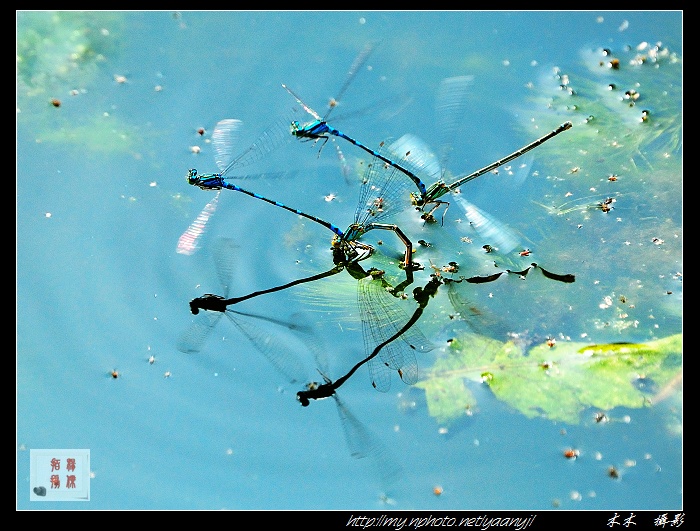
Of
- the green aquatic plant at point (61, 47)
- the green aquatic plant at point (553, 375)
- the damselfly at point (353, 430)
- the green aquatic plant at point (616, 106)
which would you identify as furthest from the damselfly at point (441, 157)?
the green aquatic plant at point (61, 47)

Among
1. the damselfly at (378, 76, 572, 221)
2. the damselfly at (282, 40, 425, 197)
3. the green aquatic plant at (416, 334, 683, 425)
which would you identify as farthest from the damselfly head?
the damselfly at (282, 40, 425, 197)

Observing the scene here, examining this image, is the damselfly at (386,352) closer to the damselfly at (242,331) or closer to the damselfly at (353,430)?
the damselfly at (353,430)

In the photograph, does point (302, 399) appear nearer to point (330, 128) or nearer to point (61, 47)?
point (330, 128)

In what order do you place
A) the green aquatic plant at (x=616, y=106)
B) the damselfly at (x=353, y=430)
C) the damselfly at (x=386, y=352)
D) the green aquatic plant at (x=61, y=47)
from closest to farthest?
1. the damselfly at (x=353, y=430)
2. the damselfly at (x=386, y=352)
3. the green aquatic plant at (x=616, y=106)
4. the green aquatic plant at (x=61, y=47)

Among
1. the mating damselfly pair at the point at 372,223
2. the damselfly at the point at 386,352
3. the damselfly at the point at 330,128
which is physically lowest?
the damselfly at the point at 386,352

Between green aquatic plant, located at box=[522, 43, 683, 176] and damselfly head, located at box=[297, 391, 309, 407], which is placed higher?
green aquatic plant, located at box=[522, 43, 683, 176]

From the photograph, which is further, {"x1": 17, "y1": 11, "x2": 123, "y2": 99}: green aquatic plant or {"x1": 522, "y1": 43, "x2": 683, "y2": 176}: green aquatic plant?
{"x1": 17, "y1": 11, "x2": 123, "y2": 99}: green aquatic plant

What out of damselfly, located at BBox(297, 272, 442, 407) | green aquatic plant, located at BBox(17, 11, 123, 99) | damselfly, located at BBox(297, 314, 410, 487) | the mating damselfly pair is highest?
green aquatic plant, located at BBox(17, 11, 123, 99)

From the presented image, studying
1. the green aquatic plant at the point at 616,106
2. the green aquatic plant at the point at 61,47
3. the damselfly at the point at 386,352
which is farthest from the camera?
the green aquatic plant at the point at 61,47

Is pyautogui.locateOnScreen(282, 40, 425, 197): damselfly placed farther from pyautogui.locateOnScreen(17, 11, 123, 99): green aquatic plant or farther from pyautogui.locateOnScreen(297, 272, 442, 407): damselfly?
pyautogui.locateOnScreen(17, 11, 123, 99): green aquatic plant

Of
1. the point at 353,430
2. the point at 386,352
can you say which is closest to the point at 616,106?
the point at 386,352
